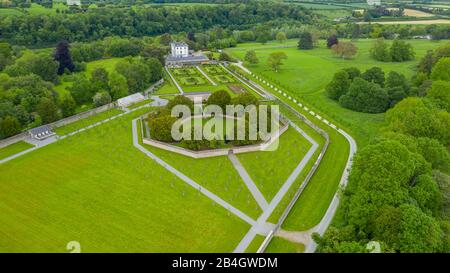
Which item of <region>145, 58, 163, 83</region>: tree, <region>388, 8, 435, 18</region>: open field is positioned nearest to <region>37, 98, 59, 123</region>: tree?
<region>145, 58, 163, 83</region>: tree

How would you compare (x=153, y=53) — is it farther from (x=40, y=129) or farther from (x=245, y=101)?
(x=40, y=129)

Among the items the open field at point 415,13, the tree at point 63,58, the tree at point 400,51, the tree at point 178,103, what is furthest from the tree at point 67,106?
the open field at point 415,13

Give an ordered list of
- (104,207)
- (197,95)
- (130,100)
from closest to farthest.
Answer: (104,207) < (130,100) < (197,95)

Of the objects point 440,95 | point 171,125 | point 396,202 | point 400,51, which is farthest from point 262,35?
point 396,202

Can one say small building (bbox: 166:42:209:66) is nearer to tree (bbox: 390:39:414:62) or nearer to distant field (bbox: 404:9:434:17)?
tree (bbox: 390:39:414:62)

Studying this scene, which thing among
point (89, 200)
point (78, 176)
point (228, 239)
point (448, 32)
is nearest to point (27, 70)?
point (78, 176)

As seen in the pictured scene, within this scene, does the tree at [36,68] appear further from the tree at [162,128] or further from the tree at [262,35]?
the tree at [262,35]

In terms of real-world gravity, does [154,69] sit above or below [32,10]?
below
